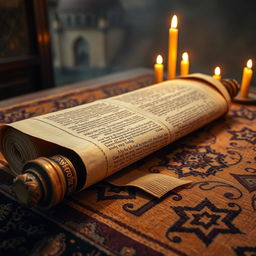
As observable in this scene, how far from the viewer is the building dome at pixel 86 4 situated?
5004 millimetres

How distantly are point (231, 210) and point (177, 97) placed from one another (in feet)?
1.45

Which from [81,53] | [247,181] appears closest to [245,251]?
[247,181]

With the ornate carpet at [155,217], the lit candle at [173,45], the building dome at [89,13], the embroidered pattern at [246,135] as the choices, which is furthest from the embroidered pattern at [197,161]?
the building dome at [89,13]

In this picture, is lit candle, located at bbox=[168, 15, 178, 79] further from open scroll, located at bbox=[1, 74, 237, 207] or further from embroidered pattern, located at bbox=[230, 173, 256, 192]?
embroidered pattern, located at bbox=[230, 173, 256, 192]

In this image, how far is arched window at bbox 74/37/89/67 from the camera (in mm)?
5520

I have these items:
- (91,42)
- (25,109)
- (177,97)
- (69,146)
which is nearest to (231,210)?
(69,146)

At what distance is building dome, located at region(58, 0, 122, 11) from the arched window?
0.55 m

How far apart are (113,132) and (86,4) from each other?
5136 mm

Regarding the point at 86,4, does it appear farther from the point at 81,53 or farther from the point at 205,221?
the point at 205,221

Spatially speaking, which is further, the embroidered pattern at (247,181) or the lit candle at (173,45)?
the lit candle at (173,45)

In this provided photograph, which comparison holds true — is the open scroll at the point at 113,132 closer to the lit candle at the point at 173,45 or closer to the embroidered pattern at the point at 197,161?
the embroidered pattern at the point at 197,161

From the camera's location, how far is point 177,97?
0.92 meters

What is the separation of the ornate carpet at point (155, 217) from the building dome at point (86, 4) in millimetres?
4743

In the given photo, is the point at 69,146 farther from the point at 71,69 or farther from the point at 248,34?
the point at 71,69
